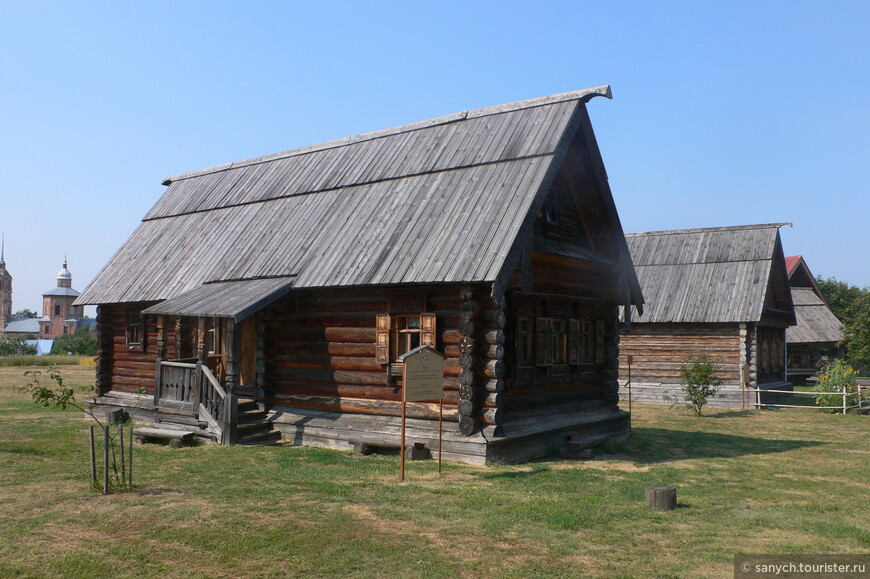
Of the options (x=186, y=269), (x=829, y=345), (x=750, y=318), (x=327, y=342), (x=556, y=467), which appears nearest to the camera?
(x=556, y=467)

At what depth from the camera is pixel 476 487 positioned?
34.9 feet

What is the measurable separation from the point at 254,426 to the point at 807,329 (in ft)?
115

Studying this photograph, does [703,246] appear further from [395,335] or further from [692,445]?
[395,335]

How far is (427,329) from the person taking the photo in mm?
13234

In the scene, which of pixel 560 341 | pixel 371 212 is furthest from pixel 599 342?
pixel 371 212

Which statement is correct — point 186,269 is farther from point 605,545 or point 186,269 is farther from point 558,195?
point 605,545

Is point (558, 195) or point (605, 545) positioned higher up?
point (558, 195)

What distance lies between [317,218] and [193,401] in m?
5.01

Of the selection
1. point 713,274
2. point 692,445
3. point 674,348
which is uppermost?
point 713,274

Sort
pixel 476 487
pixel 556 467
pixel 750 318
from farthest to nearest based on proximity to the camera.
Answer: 1. pixel 750 318
2. pixel 556 467
3. pixel 476 487

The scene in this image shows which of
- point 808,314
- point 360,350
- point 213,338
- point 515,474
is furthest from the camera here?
point 808,314

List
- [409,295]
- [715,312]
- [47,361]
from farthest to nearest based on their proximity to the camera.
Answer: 1. [47,361]
2. [715,312]
3. [409,295]

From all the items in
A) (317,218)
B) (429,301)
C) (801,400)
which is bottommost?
(801,400)

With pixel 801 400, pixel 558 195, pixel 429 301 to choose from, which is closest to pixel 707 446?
pixel 558 195
